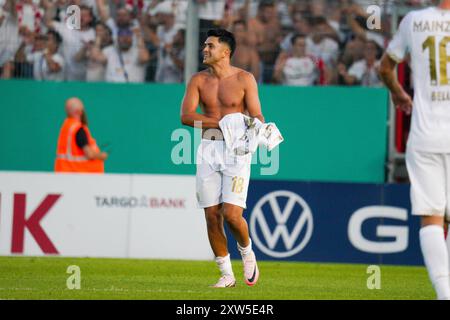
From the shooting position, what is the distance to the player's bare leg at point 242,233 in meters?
11.3

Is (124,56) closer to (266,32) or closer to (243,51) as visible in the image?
(243,51)

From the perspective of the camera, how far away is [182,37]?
18.5m

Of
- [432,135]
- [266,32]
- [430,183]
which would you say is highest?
[266,32]

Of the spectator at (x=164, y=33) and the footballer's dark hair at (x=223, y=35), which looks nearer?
the footballer's dark hair at (x=223, y=35)

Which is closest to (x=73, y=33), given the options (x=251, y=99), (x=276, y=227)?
(x=276, y=227)

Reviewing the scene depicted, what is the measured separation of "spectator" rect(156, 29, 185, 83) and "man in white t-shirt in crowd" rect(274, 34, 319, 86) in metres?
1.53

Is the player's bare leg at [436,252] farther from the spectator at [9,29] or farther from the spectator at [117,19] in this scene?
the spectator at [9,29]

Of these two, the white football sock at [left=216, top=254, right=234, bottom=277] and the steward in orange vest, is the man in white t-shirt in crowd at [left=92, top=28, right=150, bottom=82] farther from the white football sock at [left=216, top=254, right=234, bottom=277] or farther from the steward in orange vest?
the white football sock at [left=216, top=254, right=234, bottom=277]

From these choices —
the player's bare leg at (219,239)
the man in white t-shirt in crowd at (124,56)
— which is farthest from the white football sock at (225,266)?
the man in white t-shirt in crowd at (124,56)

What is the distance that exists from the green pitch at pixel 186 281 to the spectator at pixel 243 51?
12.1ft

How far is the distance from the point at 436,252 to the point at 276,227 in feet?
26.1

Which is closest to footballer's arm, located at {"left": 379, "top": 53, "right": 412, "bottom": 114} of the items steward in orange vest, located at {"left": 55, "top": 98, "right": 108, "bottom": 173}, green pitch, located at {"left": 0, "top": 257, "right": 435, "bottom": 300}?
green pitch, located at {"left": 0, "top": 257, "right": 435, "bottom": 300}

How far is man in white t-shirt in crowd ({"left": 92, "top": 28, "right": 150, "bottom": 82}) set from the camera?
18.6 m
